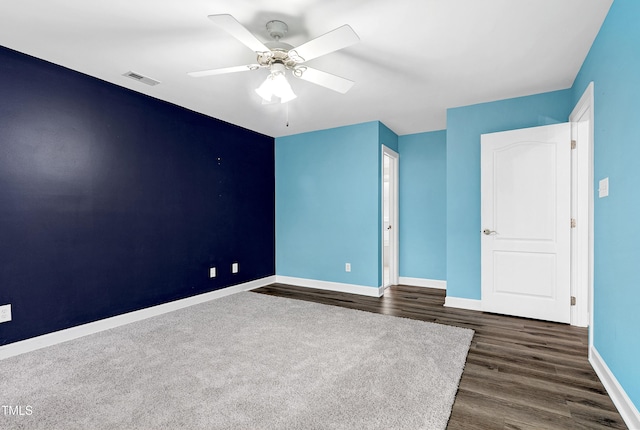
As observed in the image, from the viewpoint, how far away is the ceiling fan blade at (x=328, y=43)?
172 cm

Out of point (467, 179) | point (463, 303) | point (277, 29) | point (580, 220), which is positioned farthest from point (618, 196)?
point (277, 29)

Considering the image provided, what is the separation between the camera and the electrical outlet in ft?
7.88

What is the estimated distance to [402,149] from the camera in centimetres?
508

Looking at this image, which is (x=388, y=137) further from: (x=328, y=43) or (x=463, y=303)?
(x=328, y=43)

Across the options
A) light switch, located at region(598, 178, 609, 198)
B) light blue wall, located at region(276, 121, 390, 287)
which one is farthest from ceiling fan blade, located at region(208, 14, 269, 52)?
light blue wall, located at region(276, 121, 390, 287)

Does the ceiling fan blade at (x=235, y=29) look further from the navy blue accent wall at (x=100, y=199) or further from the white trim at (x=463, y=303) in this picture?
the white trim at (x=463, y=303)

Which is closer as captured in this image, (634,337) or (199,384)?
(634,337)

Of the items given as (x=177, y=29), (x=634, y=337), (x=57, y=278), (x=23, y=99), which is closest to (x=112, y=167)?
(x=23, y=99)

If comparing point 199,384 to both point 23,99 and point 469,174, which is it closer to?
point 23,99

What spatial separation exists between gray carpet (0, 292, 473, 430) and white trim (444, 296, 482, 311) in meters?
0.76

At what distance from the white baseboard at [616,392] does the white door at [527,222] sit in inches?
38.5

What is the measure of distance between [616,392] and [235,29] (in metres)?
3.11

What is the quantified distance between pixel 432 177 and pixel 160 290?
13.5ft

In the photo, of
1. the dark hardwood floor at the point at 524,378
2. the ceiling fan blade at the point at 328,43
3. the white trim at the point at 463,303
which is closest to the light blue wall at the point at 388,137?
the white trim at the point at 463,303
